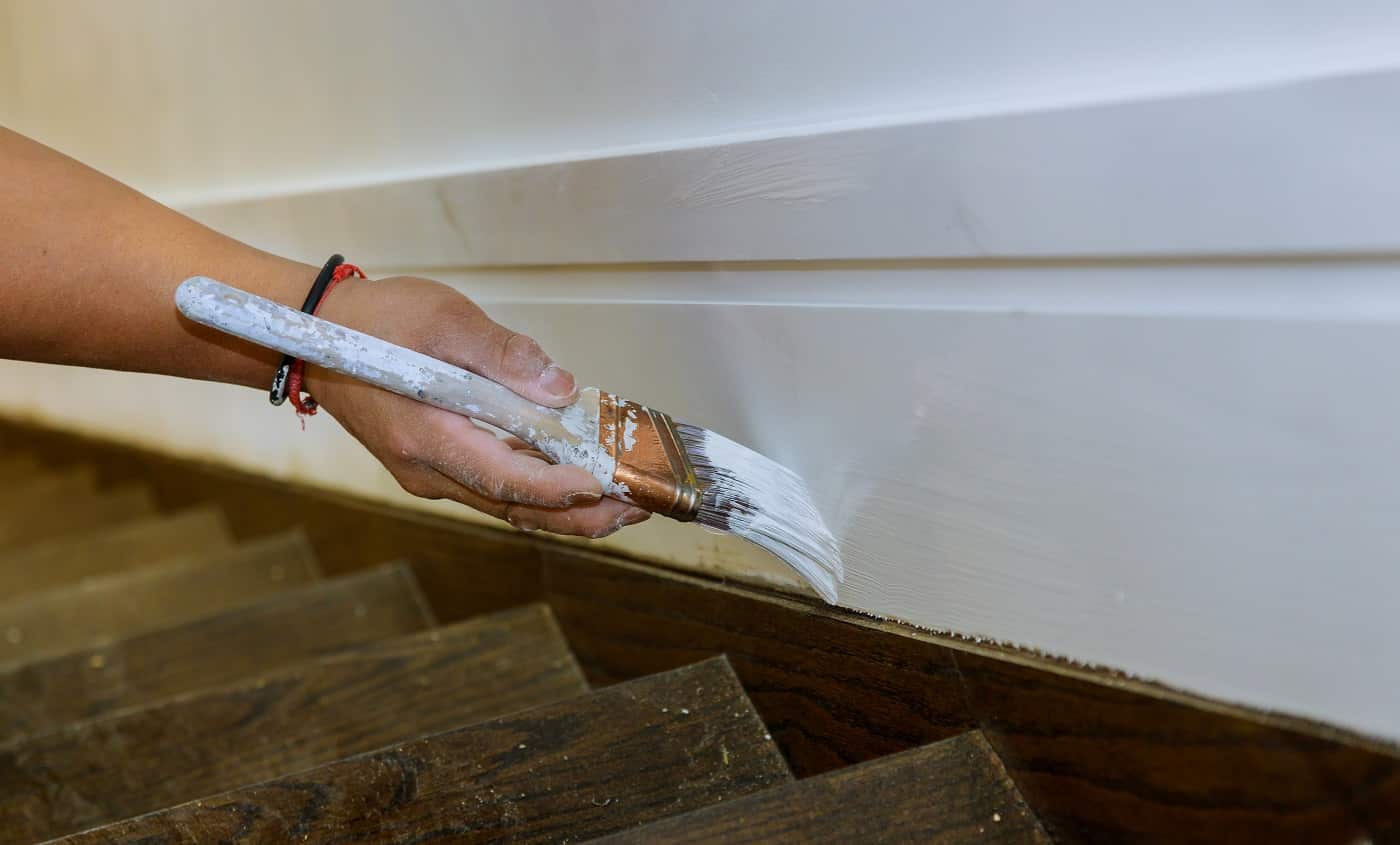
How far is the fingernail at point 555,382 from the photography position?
819 millimetres

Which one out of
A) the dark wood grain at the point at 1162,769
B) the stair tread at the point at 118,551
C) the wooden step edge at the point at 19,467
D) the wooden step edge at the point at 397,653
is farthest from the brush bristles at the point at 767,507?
the wooden step edge at the point at 19,467

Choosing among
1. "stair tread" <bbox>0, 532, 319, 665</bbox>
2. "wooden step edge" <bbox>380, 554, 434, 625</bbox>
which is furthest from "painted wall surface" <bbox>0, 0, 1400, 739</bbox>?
→ "stair tread" <bbox>0, 532, 319, 665</bbox>

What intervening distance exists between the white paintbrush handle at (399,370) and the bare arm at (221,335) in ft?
0.04

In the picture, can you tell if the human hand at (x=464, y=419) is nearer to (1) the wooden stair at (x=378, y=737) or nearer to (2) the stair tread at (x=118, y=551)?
(1) the wooden stair at (x=378, y=737)

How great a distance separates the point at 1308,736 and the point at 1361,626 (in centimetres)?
6

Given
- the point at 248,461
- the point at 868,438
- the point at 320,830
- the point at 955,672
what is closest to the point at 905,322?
the point at 868,438

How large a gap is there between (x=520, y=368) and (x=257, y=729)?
21.6 inches

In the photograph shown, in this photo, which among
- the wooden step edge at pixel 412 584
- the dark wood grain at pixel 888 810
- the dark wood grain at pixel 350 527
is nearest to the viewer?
the dark wood grain at pixel 888 810

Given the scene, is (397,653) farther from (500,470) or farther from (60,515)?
(60,515)

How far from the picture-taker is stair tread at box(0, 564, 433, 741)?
1.42m

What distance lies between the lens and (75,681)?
4.72ft

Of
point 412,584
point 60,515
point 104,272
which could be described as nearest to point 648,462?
point 104,272

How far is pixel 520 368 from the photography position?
818 millimetres

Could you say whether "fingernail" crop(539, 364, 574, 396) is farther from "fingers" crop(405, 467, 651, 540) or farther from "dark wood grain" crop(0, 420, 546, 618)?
"dark wood grain" crop(0, 420, 546, 618)
